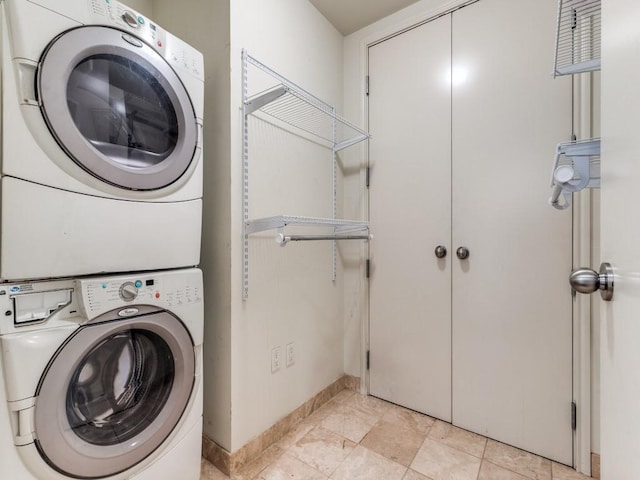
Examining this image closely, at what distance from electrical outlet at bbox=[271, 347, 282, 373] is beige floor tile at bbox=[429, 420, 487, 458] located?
0.88m

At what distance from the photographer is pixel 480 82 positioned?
1.57m

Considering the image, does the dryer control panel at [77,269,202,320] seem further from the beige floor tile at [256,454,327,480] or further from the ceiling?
the ceiling

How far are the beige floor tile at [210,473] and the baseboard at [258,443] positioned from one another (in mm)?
13

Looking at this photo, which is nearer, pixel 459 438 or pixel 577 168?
pixel 577 168

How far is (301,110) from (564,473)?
2.15m

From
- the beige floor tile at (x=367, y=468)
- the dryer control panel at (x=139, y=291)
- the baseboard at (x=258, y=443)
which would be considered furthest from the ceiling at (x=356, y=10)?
the beige floor tile at (x=367, y=468)

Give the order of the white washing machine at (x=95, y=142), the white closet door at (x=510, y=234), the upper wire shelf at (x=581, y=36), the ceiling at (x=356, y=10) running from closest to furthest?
the white washing machine at (x=95, y=142) → the upper wire shelf at (x=581, y=36) → the white closet door at (x=510, y=234) → the ceiling at (x=356, y=10)

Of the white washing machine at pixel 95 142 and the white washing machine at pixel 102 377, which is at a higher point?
the white washing machine at pixel 95 142

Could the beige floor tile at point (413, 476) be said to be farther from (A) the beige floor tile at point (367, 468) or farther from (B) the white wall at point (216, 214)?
(B) the white wall at point (216, 214)

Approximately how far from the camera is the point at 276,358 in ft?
5.07

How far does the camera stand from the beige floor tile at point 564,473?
1301mm

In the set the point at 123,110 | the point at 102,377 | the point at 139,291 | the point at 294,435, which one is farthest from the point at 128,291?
the point at 294,435

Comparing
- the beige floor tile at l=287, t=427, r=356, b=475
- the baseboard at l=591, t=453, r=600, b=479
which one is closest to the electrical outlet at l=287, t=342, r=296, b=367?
the beige floor tile at l=287, t=427, r=356, b=475

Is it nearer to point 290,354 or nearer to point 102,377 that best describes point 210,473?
point 290,354
